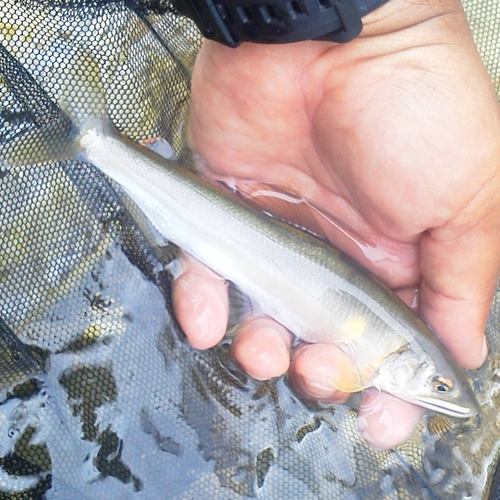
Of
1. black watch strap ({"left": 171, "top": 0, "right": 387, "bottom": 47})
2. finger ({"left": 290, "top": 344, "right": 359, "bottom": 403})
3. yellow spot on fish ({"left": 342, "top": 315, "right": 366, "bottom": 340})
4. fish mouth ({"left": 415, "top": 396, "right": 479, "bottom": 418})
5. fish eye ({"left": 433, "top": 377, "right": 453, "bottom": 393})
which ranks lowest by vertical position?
fish mouth ({"left": 415, "top": 396, "right": 479, "bottom": 418})

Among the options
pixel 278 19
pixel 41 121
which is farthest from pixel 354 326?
pixel 41 121

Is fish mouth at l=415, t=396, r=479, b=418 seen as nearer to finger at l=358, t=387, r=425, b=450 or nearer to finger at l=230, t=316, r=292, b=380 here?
finger at l=358, t=387, r=425, b=450

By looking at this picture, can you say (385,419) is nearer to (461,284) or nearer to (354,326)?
(354,326)

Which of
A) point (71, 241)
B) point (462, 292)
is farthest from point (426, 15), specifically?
Result: point (71, 241)

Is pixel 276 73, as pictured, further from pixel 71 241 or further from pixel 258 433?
pixel 258 433

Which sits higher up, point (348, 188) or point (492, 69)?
point (348, 188)

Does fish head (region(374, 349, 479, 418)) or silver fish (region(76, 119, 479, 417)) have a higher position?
silver fish (region(76, 119, 479, 417))

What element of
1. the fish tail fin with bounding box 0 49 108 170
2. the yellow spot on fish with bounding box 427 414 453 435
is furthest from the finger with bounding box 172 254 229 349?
the yellow spot on fish with bounding box 427 414 453 435
